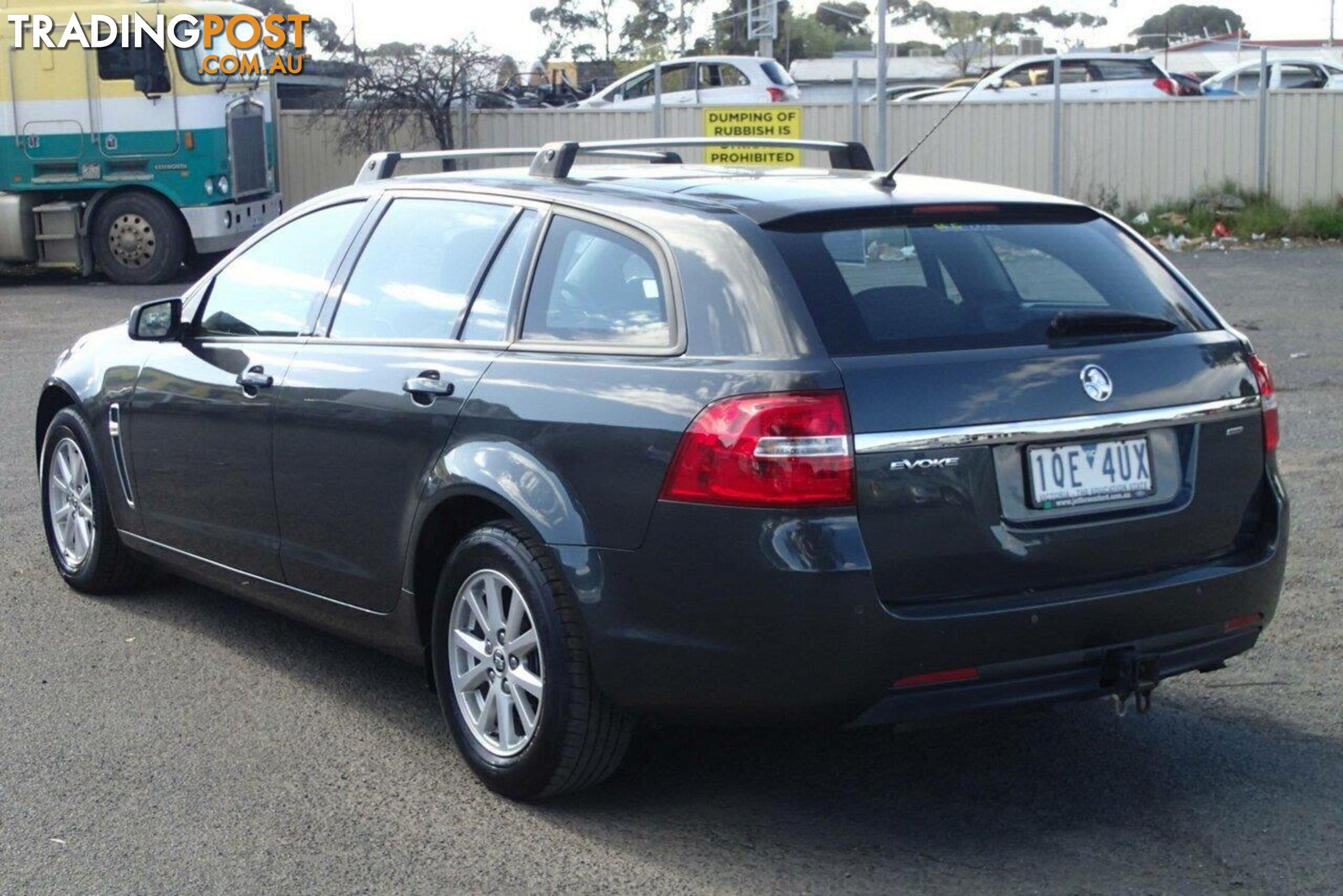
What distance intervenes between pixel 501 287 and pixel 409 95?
20410mm

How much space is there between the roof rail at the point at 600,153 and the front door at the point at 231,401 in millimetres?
274

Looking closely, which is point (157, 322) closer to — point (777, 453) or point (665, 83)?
point (777, 453)

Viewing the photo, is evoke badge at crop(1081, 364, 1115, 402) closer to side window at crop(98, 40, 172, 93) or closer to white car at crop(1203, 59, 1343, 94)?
side window at crop(98, 40, 172, 93)

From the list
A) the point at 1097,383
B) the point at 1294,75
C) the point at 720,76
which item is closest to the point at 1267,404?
the point at 1097,383

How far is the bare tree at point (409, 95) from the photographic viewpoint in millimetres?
24281

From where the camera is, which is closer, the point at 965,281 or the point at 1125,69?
the point at 965,281

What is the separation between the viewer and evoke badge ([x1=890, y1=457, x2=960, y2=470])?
3809 millimetres

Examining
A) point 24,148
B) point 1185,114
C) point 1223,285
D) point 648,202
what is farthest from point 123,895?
point 1185,114

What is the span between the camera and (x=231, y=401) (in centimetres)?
551

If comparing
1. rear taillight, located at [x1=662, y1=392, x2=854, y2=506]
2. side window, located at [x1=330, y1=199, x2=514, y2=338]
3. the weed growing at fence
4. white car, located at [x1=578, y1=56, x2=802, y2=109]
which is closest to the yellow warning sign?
white car, located at [x1=578, y1=56, x2=802, y2=109]

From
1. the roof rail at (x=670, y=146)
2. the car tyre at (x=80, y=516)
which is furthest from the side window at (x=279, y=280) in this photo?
the car tyre at (x=80, y=516)

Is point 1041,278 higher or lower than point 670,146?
lower

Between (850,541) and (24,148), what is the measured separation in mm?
18128

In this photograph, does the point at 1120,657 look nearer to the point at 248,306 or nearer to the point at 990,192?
the point at 990,192
